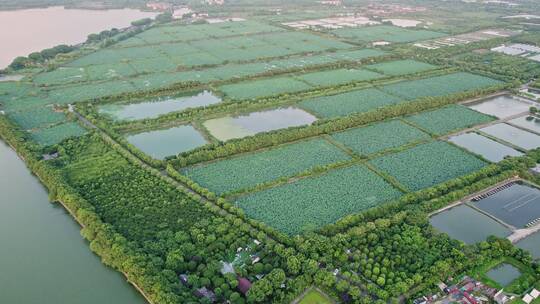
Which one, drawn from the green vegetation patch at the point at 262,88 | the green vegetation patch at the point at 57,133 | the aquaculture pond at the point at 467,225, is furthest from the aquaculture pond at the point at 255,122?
the aquaculture pond at the point at 467,225

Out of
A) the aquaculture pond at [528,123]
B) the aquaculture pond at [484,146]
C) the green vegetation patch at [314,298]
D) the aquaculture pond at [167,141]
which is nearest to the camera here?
the green vegetation patch at [314,298]

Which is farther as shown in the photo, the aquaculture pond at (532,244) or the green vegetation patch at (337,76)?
the green vegetation patch at (337,76)

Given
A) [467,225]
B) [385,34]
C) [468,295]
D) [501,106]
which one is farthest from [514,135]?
[385,34]

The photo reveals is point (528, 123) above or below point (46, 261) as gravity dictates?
above

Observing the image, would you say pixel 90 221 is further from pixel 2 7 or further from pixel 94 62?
pixel 2 7

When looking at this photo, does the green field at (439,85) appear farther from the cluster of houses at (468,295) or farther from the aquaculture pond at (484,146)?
the cluster of houses at (468,295)

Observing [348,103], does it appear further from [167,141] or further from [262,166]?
[167,141]

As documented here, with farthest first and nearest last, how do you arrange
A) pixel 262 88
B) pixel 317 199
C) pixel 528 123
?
pixel 262 88 → pixel 528 123 → pixel 317 199
